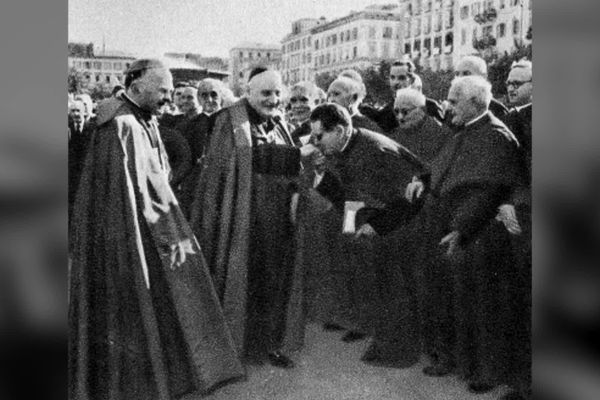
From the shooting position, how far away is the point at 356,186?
4.96 meters

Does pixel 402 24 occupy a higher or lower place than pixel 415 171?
higher

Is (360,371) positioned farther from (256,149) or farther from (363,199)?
(256,149)

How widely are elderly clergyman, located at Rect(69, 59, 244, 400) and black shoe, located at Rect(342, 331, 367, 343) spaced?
2.35ft

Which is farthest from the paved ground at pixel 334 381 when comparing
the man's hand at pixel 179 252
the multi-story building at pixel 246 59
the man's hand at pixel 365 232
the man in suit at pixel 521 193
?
the multi-story building at pixel 246 59

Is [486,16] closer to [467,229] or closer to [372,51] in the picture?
[372,51]


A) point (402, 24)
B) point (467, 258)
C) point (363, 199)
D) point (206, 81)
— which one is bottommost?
point (467, 258)

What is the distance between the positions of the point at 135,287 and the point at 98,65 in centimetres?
142

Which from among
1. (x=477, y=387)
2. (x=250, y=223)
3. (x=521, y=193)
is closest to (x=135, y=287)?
(x=250, y=223)

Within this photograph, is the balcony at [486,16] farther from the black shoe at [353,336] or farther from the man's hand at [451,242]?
the black shoe at [353,336]

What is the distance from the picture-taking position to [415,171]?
4.95 m
